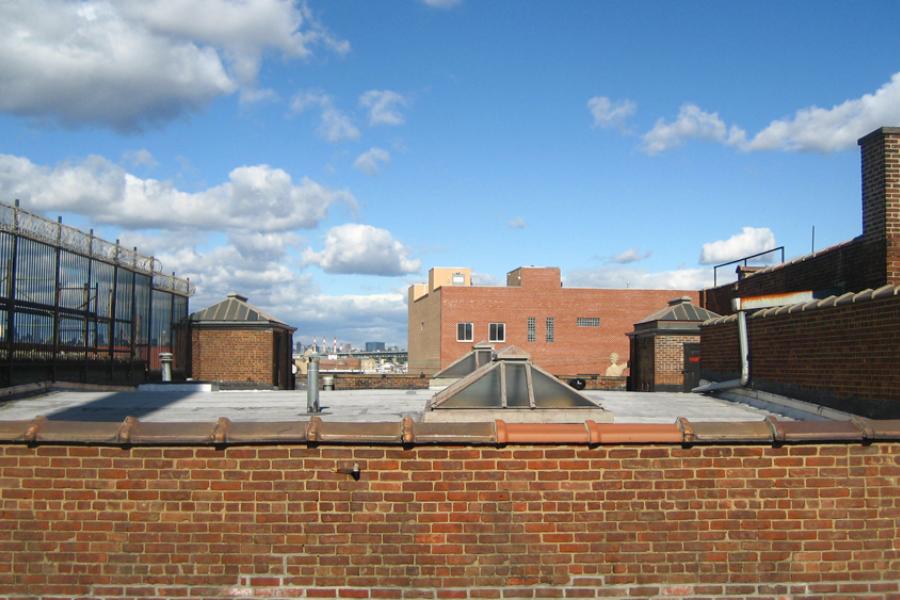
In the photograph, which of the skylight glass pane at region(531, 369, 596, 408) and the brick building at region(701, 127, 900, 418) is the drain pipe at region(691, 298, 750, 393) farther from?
the skylight glass pane at region(531, 369, 596, 408)

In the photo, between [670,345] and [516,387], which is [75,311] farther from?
[670,345]

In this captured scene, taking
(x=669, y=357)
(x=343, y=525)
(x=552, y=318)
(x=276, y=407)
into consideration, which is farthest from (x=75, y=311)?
(x=552, y=318)

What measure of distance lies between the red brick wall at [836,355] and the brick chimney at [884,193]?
8.99 feet

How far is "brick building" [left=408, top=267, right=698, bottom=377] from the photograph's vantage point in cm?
6059

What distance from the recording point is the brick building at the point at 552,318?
199 feet

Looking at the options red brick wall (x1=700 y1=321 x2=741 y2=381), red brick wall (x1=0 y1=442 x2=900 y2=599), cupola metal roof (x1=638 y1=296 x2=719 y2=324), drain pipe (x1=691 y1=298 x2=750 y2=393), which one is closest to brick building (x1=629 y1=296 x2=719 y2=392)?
cupola metal roof (x1=638 y1=296 x2=719 y2=324)

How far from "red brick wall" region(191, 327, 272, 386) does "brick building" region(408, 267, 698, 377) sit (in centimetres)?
3269

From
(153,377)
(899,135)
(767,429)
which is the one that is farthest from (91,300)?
(899,135)

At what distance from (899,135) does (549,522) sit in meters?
10.6

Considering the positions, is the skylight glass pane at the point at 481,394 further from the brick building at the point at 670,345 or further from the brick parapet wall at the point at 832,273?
the brick building at the point at 670,345

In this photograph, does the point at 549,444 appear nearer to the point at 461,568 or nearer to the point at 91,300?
the point at 461,568

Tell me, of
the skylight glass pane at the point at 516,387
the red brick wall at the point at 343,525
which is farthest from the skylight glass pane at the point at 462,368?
the red brick wall at the point at 343,525

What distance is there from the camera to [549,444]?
7090mm

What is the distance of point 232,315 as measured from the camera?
94.0 feet
